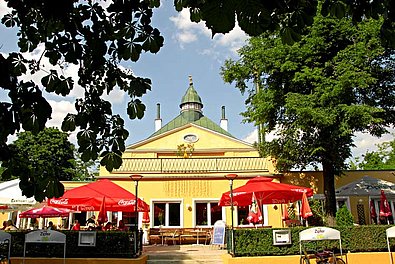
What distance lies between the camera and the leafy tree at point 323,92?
584 inches

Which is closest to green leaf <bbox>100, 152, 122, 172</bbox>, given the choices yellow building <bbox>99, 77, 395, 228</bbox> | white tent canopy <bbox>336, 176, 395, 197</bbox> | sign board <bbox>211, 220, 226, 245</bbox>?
sign board <bbox>211, 220, 226, 245</bbox>

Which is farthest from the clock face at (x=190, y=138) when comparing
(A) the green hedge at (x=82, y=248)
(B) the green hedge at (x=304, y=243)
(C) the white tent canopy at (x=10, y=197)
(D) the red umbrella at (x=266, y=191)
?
(A) the green hedge at (x=82, y=248)

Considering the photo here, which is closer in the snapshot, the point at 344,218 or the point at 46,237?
the point at 46,237

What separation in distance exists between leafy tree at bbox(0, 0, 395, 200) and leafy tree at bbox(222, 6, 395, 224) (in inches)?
470

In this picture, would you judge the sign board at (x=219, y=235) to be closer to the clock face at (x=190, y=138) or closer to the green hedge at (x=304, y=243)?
the green hedge at (x=304, y=243)

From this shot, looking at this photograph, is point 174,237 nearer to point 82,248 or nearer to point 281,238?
point 82,248

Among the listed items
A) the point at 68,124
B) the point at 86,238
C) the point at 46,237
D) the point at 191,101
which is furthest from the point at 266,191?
the point at 191,101

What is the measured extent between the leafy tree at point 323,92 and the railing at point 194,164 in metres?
2.30

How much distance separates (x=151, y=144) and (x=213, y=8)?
25893 millimetres

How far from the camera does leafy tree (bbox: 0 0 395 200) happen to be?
271cm

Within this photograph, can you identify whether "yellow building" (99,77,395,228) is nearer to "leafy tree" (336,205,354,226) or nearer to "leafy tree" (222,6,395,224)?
"leafy tree" (222,6,395,224)

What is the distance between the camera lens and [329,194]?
16094mm

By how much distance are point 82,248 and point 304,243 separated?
6117 mm

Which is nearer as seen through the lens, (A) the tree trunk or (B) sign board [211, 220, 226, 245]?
(B) sign board [211, 220, 226, 245]
